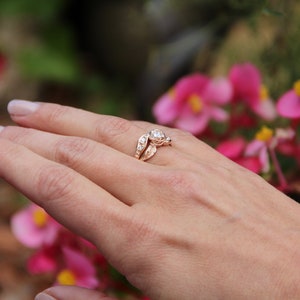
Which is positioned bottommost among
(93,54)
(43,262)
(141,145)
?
(43,262)

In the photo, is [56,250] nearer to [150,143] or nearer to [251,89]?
[150,143]

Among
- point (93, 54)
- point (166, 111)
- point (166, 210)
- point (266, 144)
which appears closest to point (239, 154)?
point (266, 144)

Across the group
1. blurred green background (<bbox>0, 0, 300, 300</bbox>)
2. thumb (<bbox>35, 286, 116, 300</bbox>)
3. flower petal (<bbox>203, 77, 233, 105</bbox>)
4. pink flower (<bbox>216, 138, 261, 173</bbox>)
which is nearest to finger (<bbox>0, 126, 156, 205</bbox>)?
thumb (<bbox>35, 286, 116, 300</bbox>)

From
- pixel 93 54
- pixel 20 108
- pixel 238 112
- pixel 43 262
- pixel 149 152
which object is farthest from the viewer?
pixel 93 54

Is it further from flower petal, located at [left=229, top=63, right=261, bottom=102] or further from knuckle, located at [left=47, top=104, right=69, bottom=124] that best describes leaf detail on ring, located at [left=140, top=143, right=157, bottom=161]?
flower petal, located at [left=229, top=63, right=261, bottom=102]

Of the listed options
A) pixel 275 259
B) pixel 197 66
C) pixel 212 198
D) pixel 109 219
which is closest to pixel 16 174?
pixel 109 219
